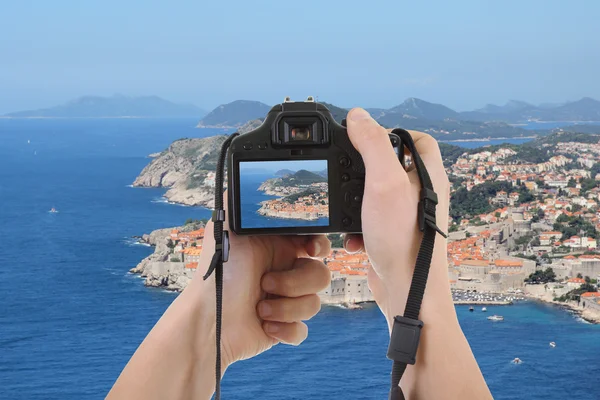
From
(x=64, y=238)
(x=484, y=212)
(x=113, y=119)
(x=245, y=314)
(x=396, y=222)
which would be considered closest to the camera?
(x=396, y=222)

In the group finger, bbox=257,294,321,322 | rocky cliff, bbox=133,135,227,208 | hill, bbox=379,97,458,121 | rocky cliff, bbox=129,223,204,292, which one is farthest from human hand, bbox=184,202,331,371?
hill, bbox=379,97,458,121

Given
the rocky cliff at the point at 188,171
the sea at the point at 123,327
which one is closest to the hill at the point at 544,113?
the rocky cliff at the point at 188,171

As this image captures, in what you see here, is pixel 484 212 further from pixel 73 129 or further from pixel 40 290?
pixel 73 129

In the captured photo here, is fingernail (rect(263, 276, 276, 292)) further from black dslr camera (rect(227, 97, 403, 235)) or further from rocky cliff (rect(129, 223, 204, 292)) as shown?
rocky cliff (rect(129, 223, 204, 292))

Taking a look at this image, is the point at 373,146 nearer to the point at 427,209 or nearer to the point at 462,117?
the point at 427,209

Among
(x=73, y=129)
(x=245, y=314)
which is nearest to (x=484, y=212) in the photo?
(x=245, y=314)

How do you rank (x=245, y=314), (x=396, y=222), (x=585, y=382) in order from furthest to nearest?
(x=585, y=382) < (x=245, y=314) < (x=396, y=222)

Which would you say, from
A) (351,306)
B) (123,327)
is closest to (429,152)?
(351,306)
